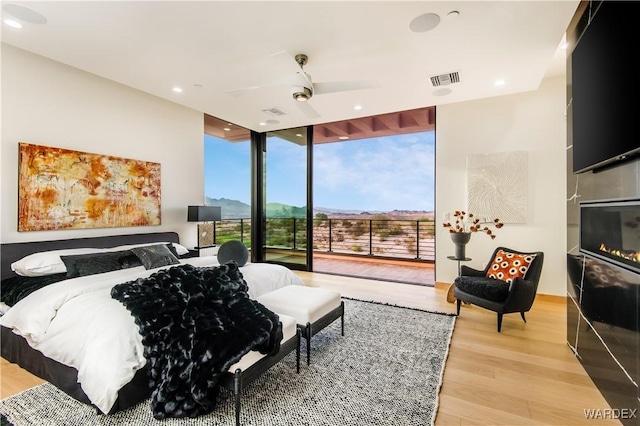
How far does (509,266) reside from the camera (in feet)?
11.5

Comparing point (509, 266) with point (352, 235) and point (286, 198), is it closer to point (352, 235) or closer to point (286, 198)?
point (286, 198)

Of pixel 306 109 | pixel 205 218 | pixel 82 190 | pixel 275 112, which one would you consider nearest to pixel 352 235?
pixel 275 112

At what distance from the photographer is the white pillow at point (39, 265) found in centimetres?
281

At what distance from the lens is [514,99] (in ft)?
13.9

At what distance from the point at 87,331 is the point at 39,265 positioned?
1540 mm

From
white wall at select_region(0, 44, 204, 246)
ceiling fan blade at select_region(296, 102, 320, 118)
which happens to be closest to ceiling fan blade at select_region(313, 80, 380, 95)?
ceiling fan blade at select_region(296, 102, 320, 118)

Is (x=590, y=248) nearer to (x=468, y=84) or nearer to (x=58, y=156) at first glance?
(x=468, y=84)

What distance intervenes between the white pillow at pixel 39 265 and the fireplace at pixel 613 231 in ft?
14.8

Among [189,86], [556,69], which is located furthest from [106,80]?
[556,69]

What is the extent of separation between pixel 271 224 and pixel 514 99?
4.88m

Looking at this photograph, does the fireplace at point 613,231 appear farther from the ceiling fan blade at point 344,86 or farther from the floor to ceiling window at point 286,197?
the floor to ceiling window at point 286,197

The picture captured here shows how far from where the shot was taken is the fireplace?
5.49 ft

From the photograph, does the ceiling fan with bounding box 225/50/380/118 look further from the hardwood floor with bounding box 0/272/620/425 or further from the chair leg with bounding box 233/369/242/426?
the hardwood floor with bounding box 0/272/620/425

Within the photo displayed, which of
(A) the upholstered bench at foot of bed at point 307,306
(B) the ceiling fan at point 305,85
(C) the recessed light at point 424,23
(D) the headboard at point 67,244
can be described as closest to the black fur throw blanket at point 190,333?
(A) the upholstered bench at foot of bed at point 307,306
